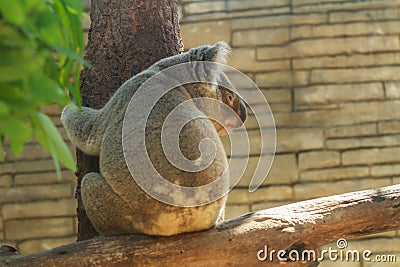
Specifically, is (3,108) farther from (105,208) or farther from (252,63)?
(252,63)

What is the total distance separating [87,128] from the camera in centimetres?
273

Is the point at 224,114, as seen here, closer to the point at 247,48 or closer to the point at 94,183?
the point at 94,183

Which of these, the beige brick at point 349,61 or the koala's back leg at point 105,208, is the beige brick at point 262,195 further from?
the koala's back leg at point 105,208

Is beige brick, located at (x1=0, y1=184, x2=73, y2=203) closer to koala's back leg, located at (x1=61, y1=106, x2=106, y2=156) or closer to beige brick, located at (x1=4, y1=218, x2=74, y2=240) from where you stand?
beige brick, located at (x1=4, y1=218, x2=74, y2=240)

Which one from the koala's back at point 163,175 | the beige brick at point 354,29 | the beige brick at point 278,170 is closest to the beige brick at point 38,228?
the beige brick at point 278,170

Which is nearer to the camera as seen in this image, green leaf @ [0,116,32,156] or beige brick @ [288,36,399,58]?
green leaf @ [0,116,32,156]

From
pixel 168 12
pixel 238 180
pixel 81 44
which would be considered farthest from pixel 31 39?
pixel 238 180

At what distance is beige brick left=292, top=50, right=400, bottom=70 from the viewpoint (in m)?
6.23

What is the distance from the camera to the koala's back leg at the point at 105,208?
2525 millimetres

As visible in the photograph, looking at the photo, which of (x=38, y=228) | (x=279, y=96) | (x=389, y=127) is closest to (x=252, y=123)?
(x=279, y=96)

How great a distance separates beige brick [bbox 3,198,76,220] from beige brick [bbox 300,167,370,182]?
2.46 meters

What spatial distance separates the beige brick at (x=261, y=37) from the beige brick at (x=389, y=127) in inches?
52.2

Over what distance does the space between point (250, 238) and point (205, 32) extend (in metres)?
4.10

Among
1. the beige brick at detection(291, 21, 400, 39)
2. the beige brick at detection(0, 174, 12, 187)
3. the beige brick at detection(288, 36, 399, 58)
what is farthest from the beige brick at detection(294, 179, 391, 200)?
the beige brick at detection(0, 174, 12, 187)
